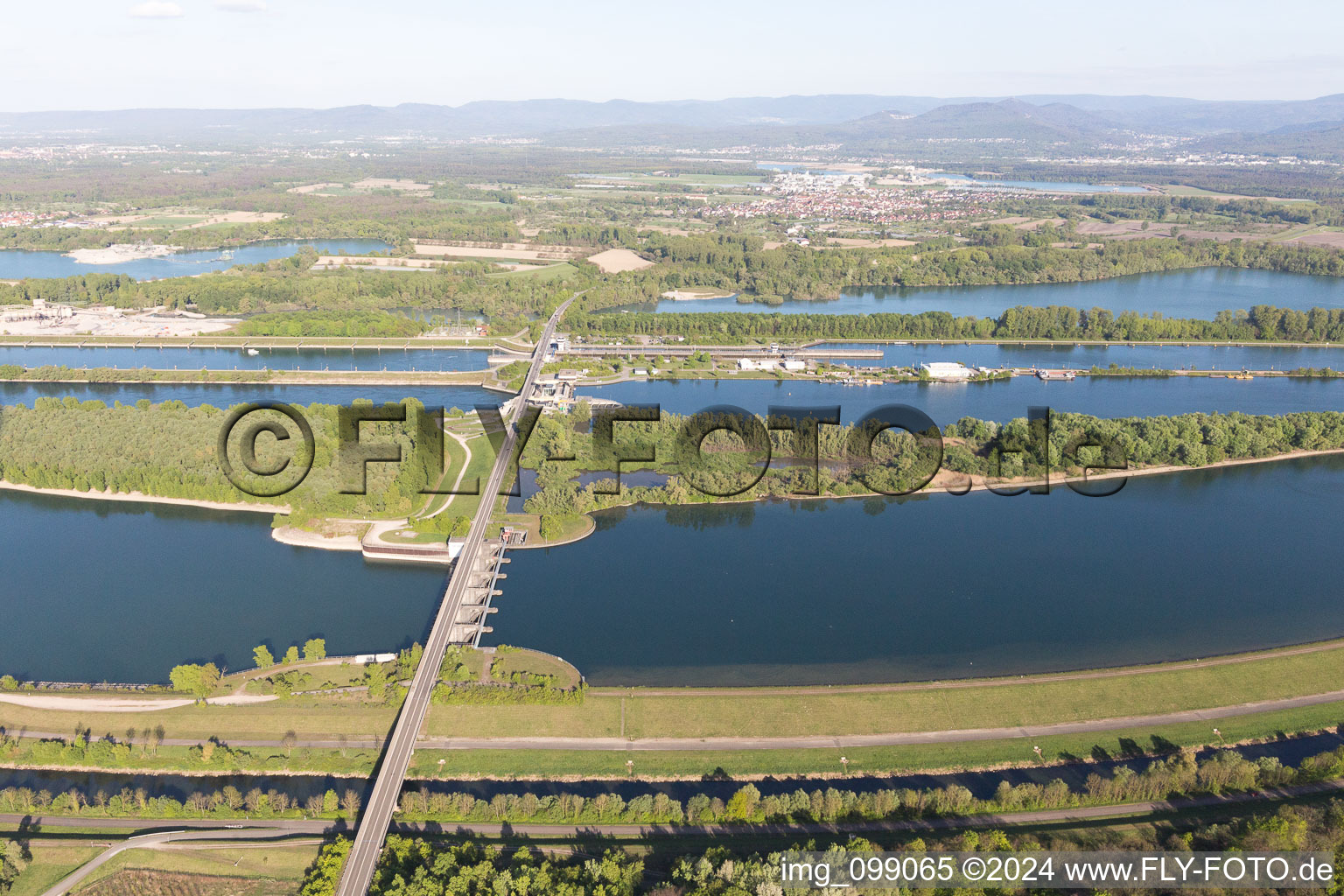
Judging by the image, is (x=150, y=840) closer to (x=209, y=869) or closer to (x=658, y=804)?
(x=209, y=869)

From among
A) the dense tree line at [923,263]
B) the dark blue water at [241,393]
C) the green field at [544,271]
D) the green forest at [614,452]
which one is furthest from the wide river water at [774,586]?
the green field at [544,271]

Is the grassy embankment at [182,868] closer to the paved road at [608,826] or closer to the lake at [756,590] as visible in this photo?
the paved road at [608,826]

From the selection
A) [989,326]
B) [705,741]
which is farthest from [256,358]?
[989,326]

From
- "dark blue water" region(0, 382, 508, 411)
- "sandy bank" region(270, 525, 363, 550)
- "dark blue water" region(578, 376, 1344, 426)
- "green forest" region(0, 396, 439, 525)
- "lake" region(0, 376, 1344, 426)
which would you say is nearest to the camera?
"sandy bank" region(270, 525, 363, 550)

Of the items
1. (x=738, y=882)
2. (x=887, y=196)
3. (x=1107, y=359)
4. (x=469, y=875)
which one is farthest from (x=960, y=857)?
(x=887, y=196)

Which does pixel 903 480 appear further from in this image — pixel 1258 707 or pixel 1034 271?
pixel 1034 271

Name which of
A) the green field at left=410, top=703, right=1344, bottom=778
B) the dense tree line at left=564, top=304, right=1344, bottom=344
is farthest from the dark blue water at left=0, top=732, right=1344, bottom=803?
the dense tree line at left=564, top=304, right=1344, bottom=344

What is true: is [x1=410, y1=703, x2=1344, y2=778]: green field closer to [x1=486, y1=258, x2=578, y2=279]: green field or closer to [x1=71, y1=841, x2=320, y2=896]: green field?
[x1=71, y1=841, x2=320, y2=896]: green field
